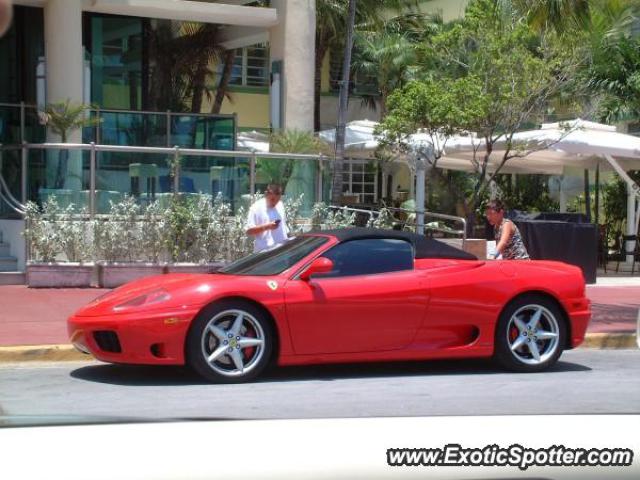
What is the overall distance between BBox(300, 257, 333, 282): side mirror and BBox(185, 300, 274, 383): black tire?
517mm

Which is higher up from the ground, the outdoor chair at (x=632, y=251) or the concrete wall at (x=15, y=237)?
the concrete wall at (x=15, y=237)

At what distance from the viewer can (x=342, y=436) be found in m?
2.05

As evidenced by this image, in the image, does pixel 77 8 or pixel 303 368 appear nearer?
pixel 303 368

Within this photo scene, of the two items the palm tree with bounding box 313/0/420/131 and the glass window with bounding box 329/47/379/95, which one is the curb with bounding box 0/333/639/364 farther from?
the glass window with bounding box 329/47/379/95

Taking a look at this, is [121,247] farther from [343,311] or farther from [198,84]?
[198,84]

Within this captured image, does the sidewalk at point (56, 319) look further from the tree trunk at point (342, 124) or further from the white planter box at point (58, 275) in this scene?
the tree trunk at point (342, 124)

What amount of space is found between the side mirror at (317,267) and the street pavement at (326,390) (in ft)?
3.11

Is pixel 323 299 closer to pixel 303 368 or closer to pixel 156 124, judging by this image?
pixel 303 368

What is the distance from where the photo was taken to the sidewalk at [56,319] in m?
10.1

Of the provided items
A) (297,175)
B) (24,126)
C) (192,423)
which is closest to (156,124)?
(24,126)

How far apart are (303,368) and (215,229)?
5.97 metres

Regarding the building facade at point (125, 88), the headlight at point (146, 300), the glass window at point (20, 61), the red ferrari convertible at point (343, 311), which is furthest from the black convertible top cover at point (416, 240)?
the glass window at point (20, 61)

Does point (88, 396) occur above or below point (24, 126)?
below

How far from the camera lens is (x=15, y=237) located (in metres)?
15.1
